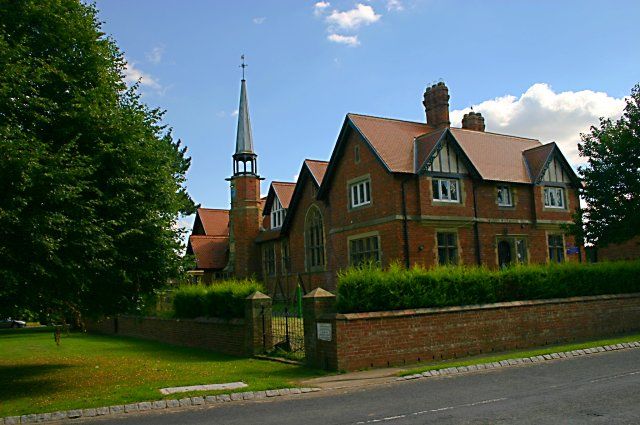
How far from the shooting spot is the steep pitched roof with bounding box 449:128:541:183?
1272 inches

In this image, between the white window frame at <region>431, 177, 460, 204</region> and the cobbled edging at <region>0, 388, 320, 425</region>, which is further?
the white window frame at <region>431, 177, 460, 204</region>

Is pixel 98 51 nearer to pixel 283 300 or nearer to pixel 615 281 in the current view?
pixel 615 281

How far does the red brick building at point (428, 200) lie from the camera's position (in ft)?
95.2

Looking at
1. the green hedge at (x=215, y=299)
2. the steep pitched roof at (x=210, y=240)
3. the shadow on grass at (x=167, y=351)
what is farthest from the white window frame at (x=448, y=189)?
the steep pitched roof at (x=210, y=240)

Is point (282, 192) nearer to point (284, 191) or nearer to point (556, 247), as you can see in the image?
point (284, 191)

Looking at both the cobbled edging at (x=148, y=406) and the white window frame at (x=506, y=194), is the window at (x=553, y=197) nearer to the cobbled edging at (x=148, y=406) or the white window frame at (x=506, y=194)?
the white window frame at (x=506, y=194)

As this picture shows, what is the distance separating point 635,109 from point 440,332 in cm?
1608

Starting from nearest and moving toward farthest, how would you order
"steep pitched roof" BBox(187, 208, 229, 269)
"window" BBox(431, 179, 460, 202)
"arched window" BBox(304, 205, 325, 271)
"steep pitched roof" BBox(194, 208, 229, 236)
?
"window" BBox(431, 179, 460, 202) < "arched window" BBox(304, 205, 325, 271) < "steep pitched roof" BBox(187, 208, 229, 269) < "steep pitched roof" BBox(194, 208, 229, 236)

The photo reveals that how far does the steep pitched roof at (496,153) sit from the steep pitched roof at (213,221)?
79.9 feet

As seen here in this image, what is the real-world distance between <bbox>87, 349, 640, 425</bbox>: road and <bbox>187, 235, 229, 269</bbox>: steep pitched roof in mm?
33833

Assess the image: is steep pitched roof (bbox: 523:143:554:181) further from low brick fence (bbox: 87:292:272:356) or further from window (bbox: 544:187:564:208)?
low brick fence (bbox: 87:292:272:356)

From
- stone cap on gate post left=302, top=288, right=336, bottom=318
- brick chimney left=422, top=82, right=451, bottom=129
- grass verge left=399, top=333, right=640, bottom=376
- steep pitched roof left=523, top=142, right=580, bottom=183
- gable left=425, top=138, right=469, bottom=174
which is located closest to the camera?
grass verge left=399, top=333, right=640, bottom=376

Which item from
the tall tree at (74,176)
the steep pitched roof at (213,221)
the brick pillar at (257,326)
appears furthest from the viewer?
the steep pitched roof at (213,221)


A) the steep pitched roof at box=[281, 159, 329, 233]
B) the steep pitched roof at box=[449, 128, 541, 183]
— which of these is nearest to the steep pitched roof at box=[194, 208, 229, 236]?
the steep pitched roof at box=[281, 159, 329, 233]
